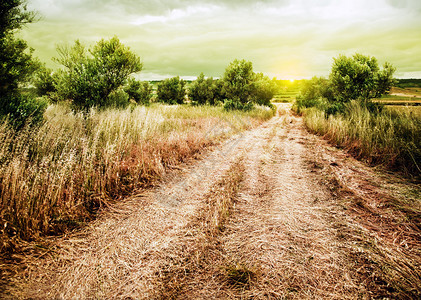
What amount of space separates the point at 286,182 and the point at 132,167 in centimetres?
387

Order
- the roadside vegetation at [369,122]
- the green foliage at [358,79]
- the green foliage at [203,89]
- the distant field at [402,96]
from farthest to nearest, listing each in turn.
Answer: the green foliage at [203,89], the green foliage at [358,79], the distant field at [402,96], the roadside vegetation at [369,122]

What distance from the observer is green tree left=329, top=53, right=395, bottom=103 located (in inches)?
479

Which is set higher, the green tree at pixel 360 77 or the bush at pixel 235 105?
the green tree at pixel 360 77

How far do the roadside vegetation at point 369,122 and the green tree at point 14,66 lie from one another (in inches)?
455

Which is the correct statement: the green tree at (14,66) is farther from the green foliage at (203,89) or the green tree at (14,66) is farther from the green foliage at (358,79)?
the green foliage at (203,89)

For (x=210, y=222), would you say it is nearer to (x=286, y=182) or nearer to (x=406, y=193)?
(x=286, y=182)

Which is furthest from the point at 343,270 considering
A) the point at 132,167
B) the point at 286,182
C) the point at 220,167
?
the point at 132,167

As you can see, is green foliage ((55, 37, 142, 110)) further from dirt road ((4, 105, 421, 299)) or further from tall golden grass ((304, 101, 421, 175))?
tall golden grass ((304, 101, 421, 175))

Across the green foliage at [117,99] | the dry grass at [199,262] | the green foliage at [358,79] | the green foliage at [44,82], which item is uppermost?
the green foliage at [44,82]

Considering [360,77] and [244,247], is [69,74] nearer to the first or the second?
[244,247]

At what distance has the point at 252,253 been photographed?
2.26m

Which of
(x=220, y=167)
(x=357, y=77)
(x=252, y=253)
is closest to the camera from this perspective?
(x=252, y=253)

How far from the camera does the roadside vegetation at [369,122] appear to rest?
4.79 metres

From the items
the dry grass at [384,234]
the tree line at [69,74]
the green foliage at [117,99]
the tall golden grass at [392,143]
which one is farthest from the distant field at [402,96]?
the green foliage at [117,99]
